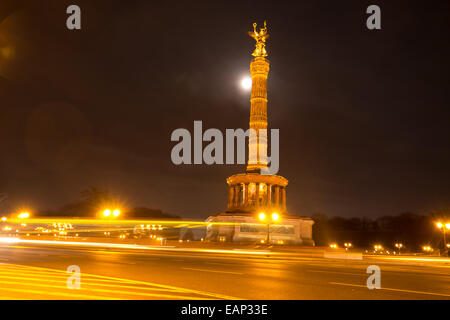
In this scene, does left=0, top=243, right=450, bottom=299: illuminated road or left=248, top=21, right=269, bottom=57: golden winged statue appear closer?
left=0, top=243, right=450, bottom=299: illuminated road

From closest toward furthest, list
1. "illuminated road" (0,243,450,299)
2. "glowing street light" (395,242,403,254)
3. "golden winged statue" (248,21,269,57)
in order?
Result: 1. "illuminated road" (0,243,450,299)
2. "golden winged statue" (248,21,269,57)
3. "glowing street light" (395,242,403,254)

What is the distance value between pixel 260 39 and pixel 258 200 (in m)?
27.1

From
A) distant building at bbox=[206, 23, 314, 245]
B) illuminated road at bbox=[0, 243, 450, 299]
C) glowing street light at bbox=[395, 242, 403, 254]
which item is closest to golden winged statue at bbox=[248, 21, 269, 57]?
distant building at bbox=[206, 23, 314, 245]

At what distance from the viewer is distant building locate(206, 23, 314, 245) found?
49094mm

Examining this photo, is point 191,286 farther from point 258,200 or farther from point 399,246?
point 399,246

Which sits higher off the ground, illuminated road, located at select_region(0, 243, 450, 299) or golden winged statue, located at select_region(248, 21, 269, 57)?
golden winged statue, located at select_region(248, 21, 269, 57)

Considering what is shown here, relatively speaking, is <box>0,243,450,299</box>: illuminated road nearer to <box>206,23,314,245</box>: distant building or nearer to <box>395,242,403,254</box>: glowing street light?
<box>206,23,314,245</box>: distant building

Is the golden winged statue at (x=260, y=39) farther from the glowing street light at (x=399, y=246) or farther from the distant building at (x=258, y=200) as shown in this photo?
the glowing street light at (x=399, y=246)

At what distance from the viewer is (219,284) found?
10.7 metres

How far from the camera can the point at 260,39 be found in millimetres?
64062

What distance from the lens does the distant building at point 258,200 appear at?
49.1 m
